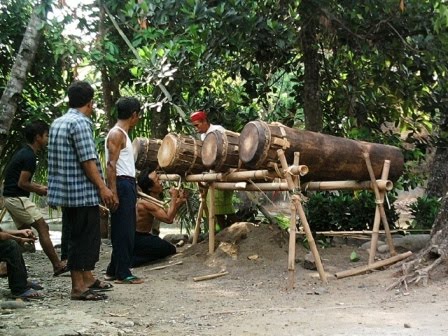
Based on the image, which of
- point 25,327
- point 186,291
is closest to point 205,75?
point 186,291

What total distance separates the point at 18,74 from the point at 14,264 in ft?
8.11

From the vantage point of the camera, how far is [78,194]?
5.28m

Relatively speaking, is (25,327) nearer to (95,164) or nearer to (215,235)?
(95,164)

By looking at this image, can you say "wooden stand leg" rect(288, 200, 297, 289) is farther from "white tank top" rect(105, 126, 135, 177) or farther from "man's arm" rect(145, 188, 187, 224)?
"man's arm" rect(145, 188, 187, 224)

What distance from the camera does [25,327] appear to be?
13.6 feet

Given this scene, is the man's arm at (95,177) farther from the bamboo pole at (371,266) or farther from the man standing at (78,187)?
the bamboo pole at (371,266)

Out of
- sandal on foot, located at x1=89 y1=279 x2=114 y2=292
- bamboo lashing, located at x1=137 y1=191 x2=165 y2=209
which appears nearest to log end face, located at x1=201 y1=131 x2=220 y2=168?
bamboo lashing, located at x1=137 y1=191 x2=165 y2=209

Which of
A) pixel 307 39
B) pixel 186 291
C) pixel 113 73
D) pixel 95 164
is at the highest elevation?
pixel 307 39

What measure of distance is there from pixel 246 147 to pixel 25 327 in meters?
3.02

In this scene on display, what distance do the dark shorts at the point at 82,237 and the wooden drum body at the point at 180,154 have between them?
2.42 meters

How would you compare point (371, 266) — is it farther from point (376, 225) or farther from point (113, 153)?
point (113, 153)

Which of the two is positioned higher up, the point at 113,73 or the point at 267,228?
the point at 113,73

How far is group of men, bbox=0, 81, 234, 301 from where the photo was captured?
5273 millimetres

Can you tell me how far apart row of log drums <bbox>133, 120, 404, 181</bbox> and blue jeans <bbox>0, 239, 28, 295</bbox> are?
239 centimetres
